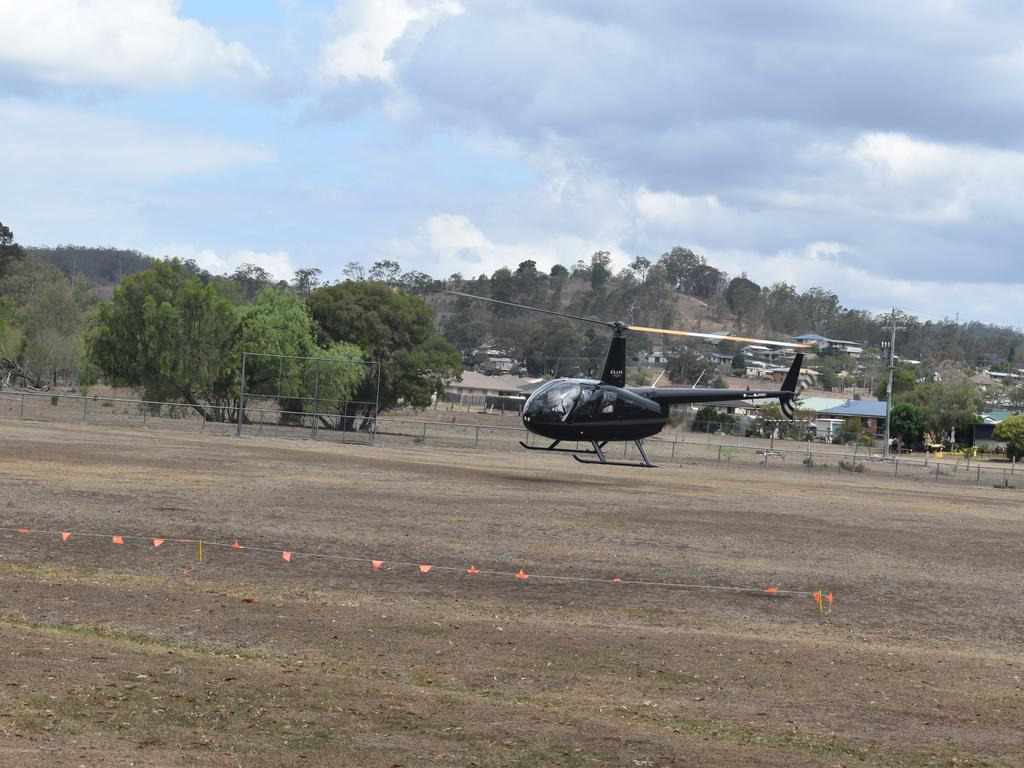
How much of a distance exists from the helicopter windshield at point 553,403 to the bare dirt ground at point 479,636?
19.7 feet

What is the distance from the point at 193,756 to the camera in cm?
855

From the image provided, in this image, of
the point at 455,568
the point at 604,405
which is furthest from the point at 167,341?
the point at 455,568

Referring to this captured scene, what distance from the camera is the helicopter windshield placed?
34125 mm

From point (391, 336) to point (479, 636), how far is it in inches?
2433

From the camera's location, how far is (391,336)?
7469 cm

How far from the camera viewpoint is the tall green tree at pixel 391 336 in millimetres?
74000

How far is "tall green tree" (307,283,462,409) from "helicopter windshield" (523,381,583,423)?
39.2 meters

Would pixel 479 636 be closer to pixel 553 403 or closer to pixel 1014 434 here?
pixel 553 403

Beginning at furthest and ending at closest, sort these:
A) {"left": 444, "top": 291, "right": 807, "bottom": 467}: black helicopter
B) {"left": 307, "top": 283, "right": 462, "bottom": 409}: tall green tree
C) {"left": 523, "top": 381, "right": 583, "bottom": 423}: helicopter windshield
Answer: {"left": 307, "top": 283, "right": 462, "bottom": 409}: tall green tree
{"left": 444, "top": 291, "right": 807, "bottom": 467}: black helicopter
{"left": 523, "top": 381, "right": 583, "bottom": 423}: helicopter windshield

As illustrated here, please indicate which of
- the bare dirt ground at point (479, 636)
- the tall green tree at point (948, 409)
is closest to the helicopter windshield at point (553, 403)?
the bare dirt ground at point (479, 636)

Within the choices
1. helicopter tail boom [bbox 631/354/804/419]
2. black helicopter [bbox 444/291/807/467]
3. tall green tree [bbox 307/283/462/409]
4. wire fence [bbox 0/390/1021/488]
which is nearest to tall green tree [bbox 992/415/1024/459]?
wire fence [bbox 0/390/1021/488]

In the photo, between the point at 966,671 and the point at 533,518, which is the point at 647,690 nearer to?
the point at 966,671

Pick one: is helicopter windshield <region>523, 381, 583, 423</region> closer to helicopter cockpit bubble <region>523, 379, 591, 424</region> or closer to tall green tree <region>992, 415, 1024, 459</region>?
helicopter cockpit bubble <region>523, 379, 591, 424</region>

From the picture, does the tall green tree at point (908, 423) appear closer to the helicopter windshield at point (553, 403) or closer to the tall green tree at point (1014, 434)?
the tall green tree at point (1014, 434)
